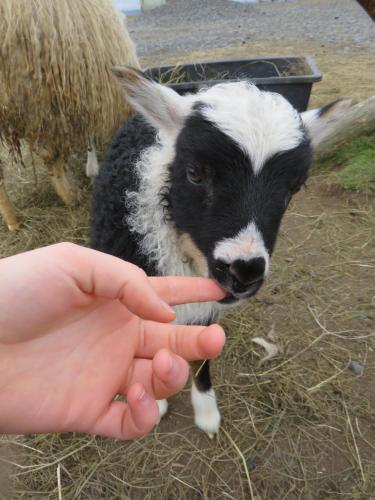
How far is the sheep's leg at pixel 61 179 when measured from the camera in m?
3.74

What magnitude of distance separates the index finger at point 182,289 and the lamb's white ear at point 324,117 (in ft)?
4.03

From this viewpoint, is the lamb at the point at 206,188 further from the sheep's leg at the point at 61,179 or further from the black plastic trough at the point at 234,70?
the black plastic trough at the point at 234,70

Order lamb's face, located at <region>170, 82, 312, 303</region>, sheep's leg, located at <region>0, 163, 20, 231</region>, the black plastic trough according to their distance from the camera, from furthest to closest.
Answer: the black plastic trough → sheep's leg, located at <region>0, 163, 20, 231</region> → lamb's face, located at <region>170, 82, 312, 303</region>

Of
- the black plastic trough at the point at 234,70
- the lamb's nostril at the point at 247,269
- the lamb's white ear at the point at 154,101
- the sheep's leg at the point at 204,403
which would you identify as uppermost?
the lamb's white ear at the point at 154,101

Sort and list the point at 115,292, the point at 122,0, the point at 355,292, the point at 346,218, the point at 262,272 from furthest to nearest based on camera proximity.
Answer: the point at 122,0, the point at 346,218, the point at 355,292, the point at 262,272, the point at 115,292

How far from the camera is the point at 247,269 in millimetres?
1408

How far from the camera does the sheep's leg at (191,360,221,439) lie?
2346 mm

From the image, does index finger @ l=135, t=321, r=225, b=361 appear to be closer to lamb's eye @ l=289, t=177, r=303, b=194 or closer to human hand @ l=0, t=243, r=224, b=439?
human hand @ l=0, t=243, r=224, b=439

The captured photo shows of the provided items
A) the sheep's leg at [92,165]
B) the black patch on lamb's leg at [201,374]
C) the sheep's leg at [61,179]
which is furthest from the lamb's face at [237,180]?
the sheep's leg at [92,165]

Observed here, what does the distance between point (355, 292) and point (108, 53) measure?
114 inches

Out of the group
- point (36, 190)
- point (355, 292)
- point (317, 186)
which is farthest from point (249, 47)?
point (355, 292)

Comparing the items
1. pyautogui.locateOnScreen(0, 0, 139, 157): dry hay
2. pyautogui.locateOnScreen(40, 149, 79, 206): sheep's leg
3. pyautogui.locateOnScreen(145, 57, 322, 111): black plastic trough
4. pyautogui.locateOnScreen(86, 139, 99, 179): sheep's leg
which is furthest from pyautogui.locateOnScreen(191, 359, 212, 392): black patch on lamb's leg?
pyautogui.locateOnScreen(145, 57, 322, 111): black plastic trough

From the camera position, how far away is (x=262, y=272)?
144cm

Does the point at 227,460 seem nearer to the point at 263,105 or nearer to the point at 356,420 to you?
the point at 356,420
